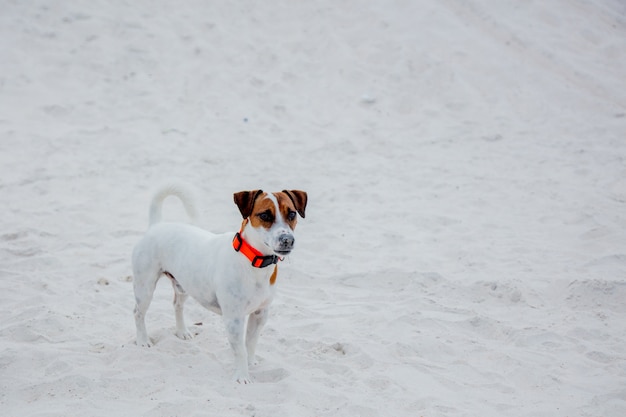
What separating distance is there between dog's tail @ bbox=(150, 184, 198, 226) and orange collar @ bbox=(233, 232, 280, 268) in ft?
→ 2.77

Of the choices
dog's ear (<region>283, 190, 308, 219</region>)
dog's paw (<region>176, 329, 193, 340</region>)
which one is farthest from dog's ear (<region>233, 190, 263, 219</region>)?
dog's paw (<region>176, 329, 193, 340</region>)

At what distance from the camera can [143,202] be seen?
748 centimetres

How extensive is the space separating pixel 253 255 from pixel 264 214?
264 millimetres

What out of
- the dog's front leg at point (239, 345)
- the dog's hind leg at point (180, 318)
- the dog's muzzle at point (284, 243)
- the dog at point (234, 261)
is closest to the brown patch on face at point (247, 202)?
the dog at point (234, 261)

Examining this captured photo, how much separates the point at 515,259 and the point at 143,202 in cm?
434

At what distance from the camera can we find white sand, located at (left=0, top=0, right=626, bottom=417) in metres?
3.95

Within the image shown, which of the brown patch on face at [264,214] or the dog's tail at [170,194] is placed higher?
the brown patch on face at [264,214]

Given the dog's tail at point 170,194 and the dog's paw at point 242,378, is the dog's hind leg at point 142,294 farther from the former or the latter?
the dog's paw at point 242,378

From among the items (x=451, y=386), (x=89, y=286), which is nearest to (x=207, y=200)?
(x=89, y=286)

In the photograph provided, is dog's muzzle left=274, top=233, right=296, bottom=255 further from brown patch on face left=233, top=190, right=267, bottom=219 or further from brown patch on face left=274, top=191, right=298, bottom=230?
brown patch on face left=233, top=190, right=267, bottom=219

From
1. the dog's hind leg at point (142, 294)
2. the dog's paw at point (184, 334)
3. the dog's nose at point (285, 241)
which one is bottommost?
the dog's paw at point (184, 334)

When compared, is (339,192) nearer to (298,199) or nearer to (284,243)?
(298,199)

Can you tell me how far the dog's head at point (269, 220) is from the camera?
3.47 metres

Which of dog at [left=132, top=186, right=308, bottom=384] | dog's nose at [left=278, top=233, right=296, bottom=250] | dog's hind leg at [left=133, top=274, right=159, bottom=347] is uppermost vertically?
dog's nose at [left=278, top=233, right=296, bottom=250]
